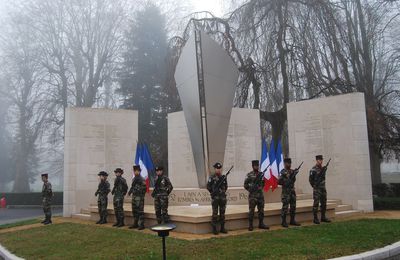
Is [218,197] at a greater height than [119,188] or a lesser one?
lesser

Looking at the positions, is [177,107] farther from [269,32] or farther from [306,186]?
[306,186]

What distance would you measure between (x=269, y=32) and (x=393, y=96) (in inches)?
300

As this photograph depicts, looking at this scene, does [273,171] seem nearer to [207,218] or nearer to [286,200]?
[286,200]

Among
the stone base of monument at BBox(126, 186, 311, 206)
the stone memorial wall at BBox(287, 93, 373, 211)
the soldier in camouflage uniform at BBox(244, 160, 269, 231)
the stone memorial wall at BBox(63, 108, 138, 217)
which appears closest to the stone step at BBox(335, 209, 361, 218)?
the stone memorial wall at BBox(287, 93, 373, 211)

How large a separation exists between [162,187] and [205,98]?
123 inches

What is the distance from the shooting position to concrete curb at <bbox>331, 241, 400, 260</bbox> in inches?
261

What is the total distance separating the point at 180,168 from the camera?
59.3 feet

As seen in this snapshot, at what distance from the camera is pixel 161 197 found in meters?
10.1

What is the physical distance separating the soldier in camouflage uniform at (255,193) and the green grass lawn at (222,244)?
75 centimetres

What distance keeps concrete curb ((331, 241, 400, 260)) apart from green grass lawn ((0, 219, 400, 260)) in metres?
0.22

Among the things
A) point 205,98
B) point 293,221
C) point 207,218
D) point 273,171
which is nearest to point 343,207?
point 273,171

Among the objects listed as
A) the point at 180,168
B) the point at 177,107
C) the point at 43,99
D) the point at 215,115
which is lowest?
the point at 180,168

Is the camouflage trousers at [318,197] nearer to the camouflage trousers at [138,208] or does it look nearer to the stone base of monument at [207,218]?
the stone base of monument at [207,218]

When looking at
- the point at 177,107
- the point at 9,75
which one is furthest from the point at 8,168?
the point at 177,107
